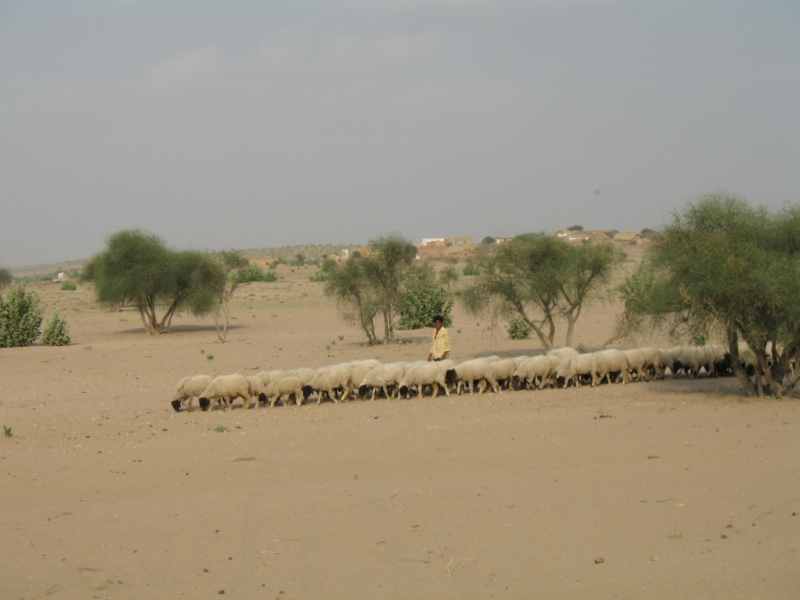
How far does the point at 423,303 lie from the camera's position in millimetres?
29703

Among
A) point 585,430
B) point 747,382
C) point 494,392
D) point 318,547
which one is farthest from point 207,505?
point 747,382

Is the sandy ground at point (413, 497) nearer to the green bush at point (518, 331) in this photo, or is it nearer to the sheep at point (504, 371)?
the sheep at point (504, 371)

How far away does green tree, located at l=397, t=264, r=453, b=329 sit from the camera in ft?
94.7

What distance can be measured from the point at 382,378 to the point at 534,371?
9.92ft

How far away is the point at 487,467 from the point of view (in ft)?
32.9

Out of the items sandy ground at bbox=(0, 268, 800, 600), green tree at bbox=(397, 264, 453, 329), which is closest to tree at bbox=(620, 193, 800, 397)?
sandy ground at bbox=(0, 268, 800, 600)

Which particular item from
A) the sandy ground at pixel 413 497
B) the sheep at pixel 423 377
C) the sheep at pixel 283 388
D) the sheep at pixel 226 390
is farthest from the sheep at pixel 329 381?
the sheep at pixel 226 390

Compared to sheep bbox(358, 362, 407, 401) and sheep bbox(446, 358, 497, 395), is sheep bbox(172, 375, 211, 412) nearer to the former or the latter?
sheep bbox(358, 362, 407, 401)

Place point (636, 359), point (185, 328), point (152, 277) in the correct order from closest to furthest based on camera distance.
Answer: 1. point (636, 359)
2. point (152, 277)
3. point (185, 328)

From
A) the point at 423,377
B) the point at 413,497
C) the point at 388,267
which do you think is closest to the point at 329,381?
the point at 423,377

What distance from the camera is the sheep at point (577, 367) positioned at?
52.3ft

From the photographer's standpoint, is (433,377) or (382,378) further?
(433,377)

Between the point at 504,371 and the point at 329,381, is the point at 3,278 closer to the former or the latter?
the point at 329,381

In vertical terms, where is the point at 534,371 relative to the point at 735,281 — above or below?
below
